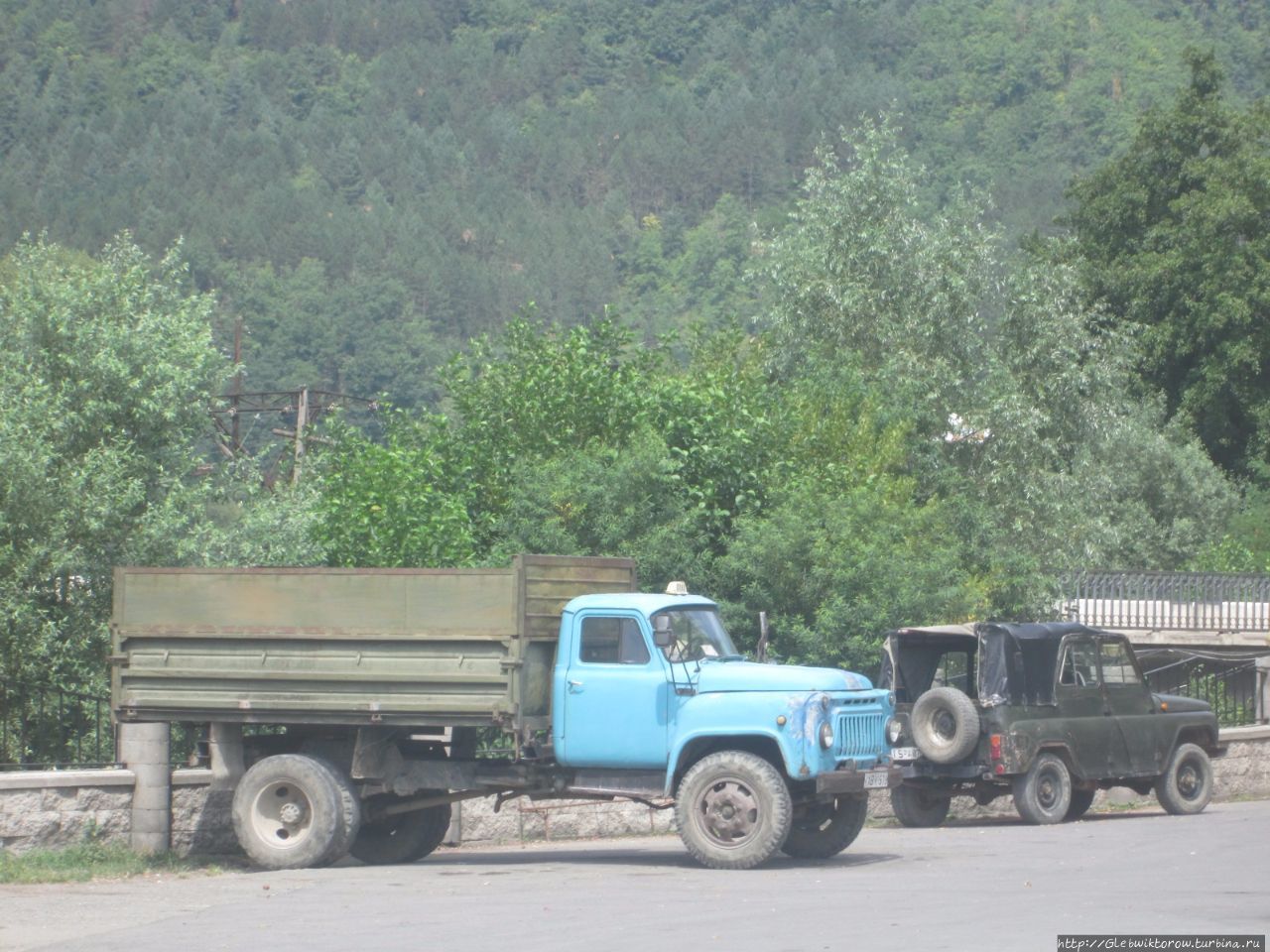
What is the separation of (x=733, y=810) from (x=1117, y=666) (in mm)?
6435

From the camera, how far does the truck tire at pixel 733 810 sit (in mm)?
13320

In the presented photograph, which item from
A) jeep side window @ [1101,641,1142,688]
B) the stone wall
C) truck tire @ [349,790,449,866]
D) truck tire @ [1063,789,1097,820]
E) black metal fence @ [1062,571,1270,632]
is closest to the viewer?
the stone wall

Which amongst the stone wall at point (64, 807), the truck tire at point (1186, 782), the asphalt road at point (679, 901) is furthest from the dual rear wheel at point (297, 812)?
the truck tire at point (1186, 782)

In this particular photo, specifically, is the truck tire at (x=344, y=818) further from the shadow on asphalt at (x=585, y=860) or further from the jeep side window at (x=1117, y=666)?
the jeep side window at (x=1117, y=666)

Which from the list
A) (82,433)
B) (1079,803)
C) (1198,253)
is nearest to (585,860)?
(1079,803)

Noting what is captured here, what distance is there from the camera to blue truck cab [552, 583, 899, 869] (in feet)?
44.1

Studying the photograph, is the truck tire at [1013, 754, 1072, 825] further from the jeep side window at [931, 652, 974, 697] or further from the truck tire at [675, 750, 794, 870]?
the truck tire at [675, 750, 794, 870]

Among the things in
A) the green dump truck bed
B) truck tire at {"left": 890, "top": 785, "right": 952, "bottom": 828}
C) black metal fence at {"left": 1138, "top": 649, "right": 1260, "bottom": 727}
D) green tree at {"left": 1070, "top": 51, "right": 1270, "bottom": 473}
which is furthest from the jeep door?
green tree at {"left": 1070, "top": 51, "right": 1270, "bottom": 473}

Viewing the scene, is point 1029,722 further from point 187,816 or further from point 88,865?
point 88,865

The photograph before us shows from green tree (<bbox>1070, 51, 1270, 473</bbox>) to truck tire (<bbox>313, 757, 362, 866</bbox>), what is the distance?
35.2 meters

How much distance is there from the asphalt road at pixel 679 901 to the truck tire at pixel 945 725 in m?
1.29

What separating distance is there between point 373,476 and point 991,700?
7.93 m

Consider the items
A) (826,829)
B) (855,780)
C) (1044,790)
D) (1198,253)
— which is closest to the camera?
(855,780)

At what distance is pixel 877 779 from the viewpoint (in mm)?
13859
